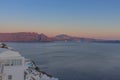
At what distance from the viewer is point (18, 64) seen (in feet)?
54.2

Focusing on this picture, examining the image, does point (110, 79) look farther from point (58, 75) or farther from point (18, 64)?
point (18, 64)

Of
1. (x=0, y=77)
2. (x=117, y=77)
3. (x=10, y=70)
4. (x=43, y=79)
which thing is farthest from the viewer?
(x=117, y=77)

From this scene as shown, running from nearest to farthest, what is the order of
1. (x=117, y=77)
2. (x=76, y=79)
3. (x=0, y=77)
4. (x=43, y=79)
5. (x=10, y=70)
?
1. (x=0, y=77)
2. (x=10, y=70)
3. (x=43, y=79)
4. (x=76, y=79)
5. (x=117, y=77)

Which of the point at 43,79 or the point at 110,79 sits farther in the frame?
the point at 110,79

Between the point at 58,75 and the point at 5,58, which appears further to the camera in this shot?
the point at 58,75

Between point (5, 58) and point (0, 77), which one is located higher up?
point (5, 58)

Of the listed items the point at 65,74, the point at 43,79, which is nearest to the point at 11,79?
the point at 43,79

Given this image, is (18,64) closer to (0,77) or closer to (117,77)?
(0,77)

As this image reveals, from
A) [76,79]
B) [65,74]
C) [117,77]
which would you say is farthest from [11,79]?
[117,77]

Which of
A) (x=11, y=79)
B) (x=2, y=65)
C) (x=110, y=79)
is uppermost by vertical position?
(x=2, y=65)

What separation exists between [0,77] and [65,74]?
22.3 meters

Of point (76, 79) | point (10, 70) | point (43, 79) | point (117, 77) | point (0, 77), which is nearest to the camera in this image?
point (0, 77)

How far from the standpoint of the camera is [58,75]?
36.1 metres

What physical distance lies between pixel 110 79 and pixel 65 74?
292 inches
